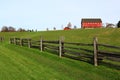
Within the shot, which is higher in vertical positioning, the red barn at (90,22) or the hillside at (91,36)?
the red barn at (90,22)

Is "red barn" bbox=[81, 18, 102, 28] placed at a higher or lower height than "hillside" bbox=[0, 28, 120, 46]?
higher

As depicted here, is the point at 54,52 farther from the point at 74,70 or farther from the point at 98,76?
the point at 98,76

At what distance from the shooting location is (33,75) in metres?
12.7

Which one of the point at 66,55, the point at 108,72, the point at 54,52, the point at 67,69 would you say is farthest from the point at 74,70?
the point at 54,52

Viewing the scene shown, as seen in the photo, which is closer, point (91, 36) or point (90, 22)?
point (91, 36)

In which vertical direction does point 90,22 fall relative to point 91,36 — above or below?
above

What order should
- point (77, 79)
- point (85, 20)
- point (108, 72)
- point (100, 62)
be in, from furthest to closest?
point (85, 20)
point (100, 62)
point (108, 72)
point (77, 79)

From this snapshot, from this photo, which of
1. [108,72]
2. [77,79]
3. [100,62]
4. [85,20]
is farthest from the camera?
[85,20]

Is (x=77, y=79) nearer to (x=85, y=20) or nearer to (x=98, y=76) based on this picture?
(x=98, y=76)

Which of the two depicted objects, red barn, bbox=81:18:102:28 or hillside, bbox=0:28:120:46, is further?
red barn, bbox=81:18:102:28

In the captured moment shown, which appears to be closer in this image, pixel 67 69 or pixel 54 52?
pixel 67 69

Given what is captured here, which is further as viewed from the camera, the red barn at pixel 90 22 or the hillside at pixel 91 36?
the red barn at pixel 90 22

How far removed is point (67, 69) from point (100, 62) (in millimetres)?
2206

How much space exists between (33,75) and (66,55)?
26.6 ft
